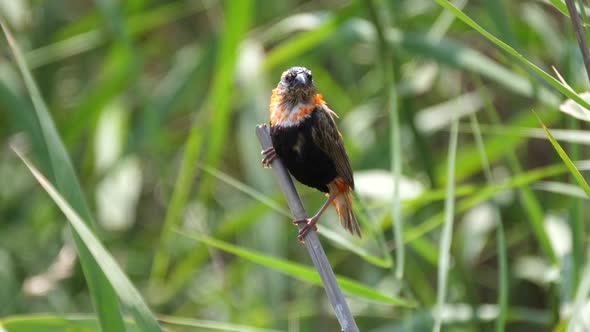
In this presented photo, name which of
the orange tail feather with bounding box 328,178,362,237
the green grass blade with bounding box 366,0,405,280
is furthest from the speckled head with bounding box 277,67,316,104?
the green grass blade with bounding box 366,0,405,280

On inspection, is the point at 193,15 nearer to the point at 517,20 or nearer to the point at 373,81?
the point at 373,81

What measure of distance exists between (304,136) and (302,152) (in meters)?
0.05

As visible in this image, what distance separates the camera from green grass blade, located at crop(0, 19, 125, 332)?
1721 millimetres

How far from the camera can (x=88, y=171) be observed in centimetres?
457

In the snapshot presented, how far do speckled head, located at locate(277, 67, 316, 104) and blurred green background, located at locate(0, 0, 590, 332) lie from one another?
32.7 inches

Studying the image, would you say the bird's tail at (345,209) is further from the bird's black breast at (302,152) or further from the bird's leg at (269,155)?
the bird's leg at (269,155)

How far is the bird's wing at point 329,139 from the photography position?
2.01m

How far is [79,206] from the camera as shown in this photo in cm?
183

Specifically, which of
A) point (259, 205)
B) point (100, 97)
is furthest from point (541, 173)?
point (100, 97)

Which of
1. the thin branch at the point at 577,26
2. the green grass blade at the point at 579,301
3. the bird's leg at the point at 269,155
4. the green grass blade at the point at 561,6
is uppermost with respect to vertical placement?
the green grass blade at the point at 561,6

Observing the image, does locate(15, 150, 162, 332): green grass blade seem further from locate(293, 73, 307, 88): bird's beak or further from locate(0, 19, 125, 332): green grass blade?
locate(293, 73, 307, 88): bird's beak

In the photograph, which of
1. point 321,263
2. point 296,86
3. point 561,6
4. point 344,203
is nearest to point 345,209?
point 344,203

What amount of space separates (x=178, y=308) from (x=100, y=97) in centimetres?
130

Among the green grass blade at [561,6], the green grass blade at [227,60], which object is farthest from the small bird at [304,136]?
the green grass blade at [227,60]
